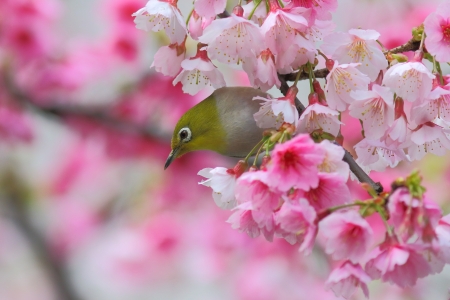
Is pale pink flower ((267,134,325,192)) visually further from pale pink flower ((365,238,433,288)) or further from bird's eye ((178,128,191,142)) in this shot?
bird's eye ((178,128,191,142))

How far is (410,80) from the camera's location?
371 millimetres

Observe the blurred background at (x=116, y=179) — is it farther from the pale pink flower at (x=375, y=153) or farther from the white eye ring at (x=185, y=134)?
the pale pink flower at (x=375, y=153)

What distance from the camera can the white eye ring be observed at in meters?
0.59

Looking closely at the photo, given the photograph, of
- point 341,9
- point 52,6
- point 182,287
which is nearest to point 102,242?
point 182,287

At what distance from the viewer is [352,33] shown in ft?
1.28

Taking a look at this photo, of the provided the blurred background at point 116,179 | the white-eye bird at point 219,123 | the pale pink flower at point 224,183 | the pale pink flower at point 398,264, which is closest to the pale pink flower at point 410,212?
the pale pink flower at point 398,264

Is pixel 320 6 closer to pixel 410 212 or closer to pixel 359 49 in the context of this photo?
pixel 359 49

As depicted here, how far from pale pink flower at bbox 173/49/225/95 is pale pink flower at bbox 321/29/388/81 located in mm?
92

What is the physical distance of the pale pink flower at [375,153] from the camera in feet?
1.32

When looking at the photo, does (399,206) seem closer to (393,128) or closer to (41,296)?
(393,128)

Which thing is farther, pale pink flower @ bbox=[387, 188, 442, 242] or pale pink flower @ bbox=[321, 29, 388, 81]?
pale pink flower @ bbox=[321, 29, 388, 81]

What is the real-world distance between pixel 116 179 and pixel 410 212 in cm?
147

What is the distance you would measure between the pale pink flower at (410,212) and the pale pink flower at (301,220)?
4cm

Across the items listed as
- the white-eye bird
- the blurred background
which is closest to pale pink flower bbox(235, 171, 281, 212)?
the white-eye bird
